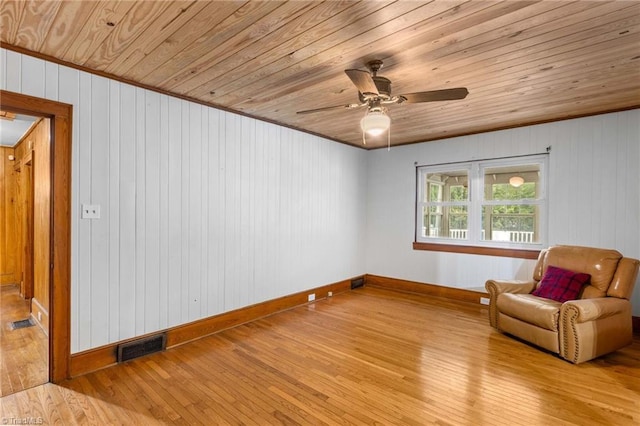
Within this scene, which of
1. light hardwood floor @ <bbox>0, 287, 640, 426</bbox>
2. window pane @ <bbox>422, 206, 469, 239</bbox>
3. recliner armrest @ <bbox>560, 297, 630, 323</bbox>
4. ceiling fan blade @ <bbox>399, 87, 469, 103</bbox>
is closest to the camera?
light hardwood floor @ <bbox>0, 287, 640, 426</bbox>

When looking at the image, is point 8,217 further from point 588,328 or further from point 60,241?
point 588,328

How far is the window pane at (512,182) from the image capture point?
4438mm

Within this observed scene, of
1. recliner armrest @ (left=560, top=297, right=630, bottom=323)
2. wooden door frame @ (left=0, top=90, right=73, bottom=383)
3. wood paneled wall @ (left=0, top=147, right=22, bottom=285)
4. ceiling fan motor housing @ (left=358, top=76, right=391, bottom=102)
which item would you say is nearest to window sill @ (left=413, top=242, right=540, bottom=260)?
recliner armrest @ (left=560, top=297, right=630, bottom=323)

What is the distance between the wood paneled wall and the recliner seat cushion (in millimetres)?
7141

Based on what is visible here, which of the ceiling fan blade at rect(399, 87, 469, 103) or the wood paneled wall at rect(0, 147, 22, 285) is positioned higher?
the ceiling fan blade at rect(399, 87, 469, 103)

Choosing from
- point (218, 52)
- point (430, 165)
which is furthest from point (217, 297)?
point (430, 165)

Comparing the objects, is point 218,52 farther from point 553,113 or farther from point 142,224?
point 553,113

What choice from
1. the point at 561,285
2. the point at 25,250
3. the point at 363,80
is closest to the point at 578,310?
the point at 561,285

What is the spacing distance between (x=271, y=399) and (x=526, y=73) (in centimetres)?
329

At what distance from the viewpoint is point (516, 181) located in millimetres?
4562

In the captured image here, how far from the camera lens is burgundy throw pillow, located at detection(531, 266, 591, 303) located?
329cm

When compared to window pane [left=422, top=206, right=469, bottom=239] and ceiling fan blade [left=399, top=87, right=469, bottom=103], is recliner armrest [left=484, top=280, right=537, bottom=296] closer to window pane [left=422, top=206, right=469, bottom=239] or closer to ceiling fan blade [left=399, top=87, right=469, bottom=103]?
window pane [left=422, top=206, right=469, bottom=239]

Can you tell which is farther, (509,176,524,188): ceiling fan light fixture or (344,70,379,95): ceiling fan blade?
(509,176,524,188): ceiling fan light fixture

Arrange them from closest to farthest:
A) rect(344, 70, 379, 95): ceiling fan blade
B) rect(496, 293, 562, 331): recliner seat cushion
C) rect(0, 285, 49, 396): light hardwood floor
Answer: rect(344, 70, 379, 95): ceiling fan blade, rect(0, 285, 49, 396): light hardwood floor, rect(496, 293, 562, 331): recliner seat cushion
